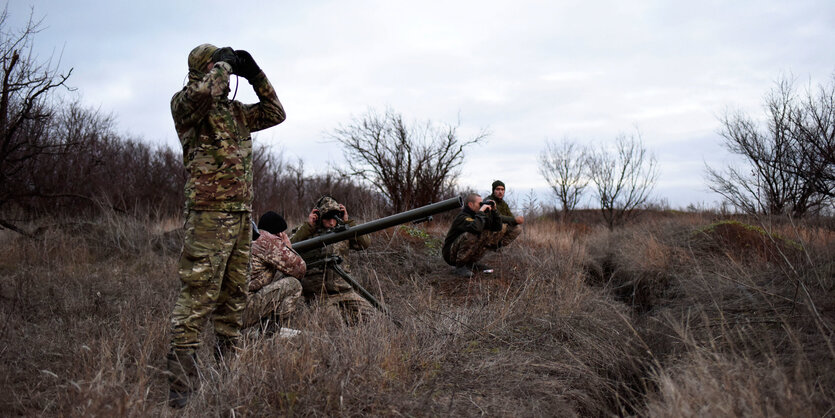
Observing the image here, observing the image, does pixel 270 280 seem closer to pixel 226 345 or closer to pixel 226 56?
pixel 226 345

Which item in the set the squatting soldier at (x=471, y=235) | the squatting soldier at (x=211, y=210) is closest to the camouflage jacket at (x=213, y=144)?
the squatting soldier at (x=211, y=210)

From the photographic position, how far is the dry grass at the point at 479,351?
2498 mm

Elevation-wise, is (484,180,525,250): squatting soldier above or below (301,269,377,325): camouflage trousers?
above

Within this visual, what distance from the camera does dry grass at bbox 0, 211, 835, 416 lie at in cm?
250

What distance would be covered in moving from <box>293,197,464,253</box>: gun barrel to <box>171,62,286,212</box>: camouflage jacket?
1206 mm

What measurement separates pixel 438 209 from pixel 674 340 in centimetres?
198

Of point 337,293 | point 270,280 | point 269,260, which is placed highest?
point 269,260

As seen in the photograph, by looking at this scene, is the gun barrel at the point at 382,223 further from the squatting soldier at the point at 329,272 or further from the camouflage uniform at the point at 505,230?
the camouflage uniform at the point at 505,230

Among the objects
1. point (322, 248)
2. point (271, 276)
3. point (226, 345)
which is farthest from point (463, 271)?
point (226, 345)

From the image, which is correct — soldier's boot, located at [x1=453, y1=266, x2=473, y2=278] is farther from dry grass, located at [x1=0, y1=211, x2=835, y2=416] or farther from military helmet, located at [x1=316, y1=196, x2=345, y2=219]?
military helmet, located at [x1=316, y1=196, x2=345, y2=219]

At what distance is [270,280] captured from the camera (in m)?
4.04

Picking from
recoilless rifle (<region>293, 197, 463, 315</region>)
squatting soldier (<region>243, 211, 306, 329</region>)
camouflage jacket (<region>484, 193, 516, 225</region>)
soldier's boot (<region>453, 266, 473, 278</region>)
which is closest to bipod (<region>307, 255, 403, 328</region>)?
recoilless rifle (<region>293, 197, 463, 315</region>)

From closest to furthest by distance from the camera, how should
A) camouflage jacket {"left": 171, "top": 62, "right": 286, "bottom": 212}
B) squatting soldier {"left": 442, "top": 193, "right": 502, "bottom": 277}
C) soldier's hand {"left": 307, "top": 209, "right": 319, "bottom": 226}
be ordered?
camouflage jacket {"left": 171, "top": 62, "right": 286, "bottom": 212}, soldier's hand {"left": 307, "top": 209, "right": 319, "bottom": 226}, squatting soldier {"left": 442, "top": 193, "right": 502, "bottom": 277}

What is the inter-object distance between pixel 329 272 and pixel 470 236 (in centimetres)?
248
